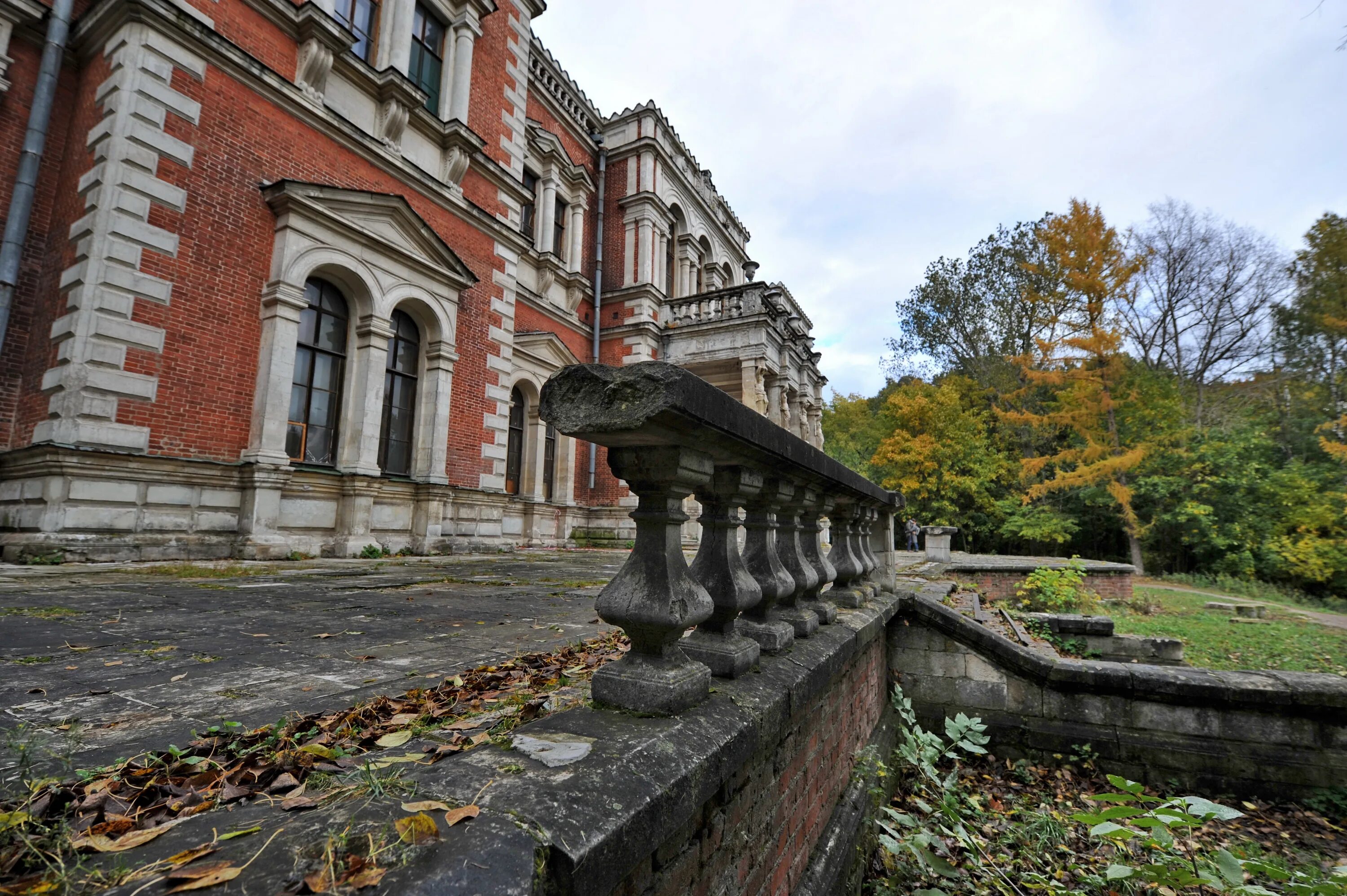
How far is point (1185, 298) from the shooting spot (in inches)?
864

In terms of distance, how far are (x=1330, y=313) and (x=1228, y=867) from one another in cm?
2387

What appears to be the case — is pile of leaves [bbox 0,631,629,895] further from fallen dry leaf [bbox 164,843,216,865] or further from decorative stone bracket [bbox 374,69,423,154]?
decorative stone bracket [bbox 374,69,423,154]

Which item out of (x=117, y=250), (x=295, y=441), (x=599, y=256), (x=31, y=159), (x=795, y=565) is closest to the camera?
(x=795, y=565)

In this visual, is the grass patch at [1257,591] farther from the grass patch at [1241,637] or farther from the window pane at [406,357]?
the window pane at [406,357]

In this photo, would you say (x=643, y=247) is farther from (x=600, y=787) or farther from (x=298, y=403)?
(x=600, y=787)

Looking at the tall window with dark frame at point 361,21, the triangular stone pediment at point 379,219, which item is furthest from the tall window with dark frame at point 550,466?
the tall window with dark frame at point 361,21

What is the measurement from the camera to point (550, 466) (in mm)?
15500

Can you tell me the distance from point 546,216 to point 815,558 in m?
14.9

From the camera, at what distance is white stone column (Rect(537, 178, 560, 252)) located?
15.6m

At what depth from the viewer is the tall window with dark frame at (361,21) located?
29.8ft

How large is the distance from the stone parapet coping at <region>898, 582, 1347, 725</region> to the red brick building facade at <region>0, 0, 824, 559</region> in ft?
24.8

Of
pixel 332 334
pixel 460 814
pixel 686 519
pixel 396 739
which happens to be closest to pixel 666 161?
pixel 332 334

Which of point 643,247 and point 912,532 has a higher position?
point 643,247

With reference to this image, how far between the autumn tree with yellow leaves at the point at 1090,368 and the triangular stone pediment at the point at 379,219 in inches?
710
